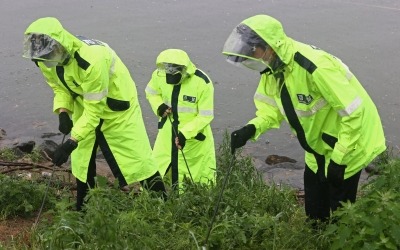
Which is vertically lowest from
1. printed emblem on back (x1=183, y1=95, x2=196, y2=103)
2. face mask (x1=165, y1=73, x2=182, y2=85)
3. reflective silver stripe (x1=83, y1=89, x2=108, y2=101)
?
printed emblem on back (x1=183, y1=95, x2=196, y2=103)

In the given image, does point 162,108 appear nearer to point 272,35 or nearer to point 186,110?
point 186,110

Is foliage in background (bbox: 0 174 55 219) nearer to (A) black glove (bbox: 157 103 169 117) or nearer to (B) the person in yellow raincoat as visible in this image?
Result: (A) black glove (bbox: 157 103 169 117)

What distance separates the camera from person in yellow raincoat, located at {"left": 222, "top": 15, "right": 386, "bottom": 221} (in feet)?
13.7

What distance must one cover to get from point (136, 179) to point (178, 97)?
42.0 inches

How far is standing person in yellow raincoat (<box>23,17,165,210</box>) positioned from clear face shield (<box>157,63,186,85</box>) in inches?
25.6

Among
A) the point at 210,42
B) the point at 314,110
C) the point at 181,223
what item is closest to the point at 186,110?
the point at 181,223

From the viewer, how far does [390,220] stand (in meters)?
3.61

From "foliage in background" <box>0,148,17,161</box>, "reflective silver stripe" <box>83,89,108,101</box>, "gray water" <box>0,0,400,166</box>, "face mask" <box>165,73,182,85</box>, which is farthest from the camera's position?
"gray water" <box>0,0,400,166</box>

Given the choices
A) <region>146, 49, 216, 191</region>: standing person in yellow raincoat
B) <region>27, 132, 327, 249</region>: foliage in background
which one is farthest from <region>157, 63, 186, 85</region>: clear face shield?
<region>27, 132, 327, 249</region>: foliage in background

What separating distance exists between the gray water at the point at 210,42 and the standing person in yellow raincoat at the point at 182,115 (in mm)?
3209

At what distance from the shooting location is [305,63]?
422 cm

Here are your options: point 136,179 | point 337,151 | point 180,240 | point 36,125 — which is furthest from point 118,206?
point 36,125

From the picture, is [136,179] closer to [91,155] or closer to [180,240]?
[91,155]

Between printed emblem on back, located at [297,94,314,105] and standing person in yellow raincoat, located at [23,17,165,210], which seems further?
standing person in yellow raincoat, located at [23,17,165,210]
